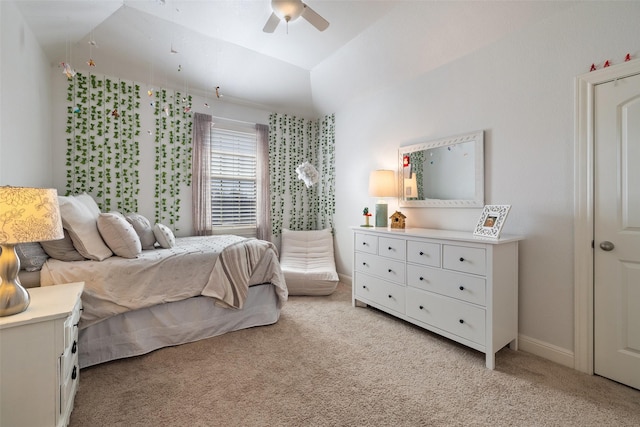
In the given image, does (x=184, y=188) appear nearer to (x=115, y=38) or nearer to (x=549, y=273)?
(x=115, y=38)

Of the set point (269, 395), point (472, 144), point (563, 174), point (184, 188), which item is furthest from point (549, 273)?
point (184, 188)

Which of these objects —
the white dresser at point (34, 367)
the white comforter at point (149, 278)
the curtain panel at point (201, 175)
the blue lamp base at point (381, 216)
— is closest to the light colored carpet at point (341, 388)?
the white dresser at point (34, 367)

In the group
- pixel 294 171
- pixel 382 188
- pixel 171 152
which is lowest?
pixel 382 188

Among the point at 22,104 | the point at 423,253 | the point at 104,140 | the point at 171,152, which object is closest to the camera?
the point at 22,104

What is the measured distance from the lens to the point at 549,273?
2.16 meters

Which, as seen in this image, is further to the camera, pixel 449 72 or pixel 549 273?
pixel 449 72

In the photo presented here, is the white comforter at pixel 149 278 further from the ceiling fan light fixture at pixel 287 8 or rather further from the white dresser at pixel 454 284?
the ceiling fan light fixture at pixel 287 8

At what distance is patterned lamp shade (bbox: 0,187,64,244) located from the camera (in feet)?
4.02

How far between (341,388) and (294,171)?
3.33m

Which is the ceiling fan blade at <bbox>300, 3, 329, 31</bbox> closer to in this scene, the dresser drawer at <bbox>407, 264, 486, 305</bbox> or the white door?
the white door

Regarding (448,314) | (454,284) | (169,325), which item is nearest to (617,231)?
(454,284)

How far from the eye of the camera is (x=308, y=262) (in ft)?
13.3

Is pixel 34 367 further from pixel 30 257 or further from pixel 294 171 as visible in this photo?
pixel 294 171

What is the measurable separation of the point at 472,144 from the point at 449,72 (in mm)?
767
